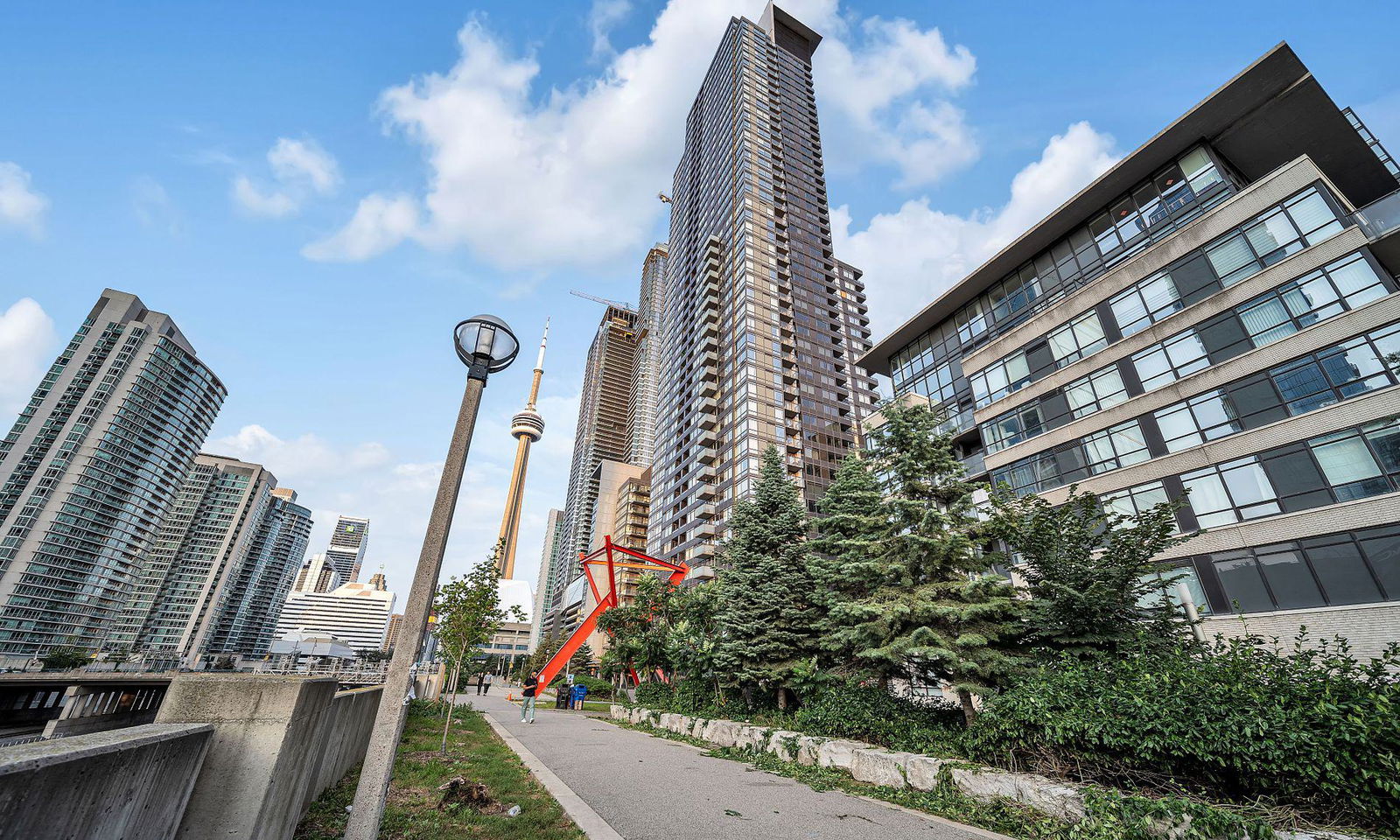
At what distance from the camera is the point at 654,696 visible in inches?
941

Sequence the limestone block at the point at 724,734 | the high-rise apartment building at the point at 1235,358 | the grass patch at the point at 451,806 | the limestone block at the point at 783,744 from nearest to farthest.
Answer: the grass patch at the point at 451,806
the limestone block at the point at 783,744
the limestone block at the point at 724,734
the high-rise apartment building at the point at 1235,358

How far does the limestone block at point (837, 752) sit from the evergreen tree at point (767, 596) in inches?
210

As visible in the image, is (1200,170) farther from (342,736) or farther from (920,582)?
(342,736)

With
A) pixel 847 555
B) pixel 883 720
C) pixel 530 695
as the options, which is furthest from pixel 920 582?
pixel 530 695

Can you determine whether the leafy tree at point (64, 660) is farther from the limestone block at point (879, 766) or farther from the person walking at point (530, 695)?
the limestone block at point (879, 766)

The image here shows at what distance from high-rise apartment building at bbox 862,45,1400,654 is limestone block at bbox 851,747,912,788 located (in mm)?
9010

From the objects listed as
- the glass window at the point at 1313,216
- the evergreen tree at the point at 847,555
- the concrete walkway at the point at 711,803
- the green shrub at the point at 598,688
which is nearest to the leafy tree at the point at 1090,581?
the evergreen tree at the point at 847,555

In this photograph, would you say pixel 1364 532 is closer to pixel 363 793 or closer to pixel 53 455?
pixel 363 793

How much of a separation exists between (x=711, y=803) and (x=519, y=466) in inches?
6068

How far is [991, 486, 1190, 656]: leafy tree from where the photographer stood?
10.9 m

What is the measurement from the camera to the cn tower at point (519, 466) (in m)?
147

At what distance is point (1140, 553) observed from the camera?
10.9m

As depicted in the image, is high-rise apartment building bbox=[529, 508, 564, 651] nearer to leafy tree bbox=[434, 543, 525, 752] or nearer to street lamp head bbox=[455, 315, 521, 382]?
leafy tree bbox=[434, 543, 525, 752]

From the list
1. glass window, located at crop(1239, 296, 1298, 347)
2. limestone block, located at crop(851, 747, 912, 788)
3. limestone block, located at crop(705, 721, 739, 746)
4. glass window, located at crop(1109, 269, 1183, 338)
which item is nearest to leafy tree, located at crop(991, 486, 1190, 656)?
limestone block, located at crop(851, 747, 912, 788)
